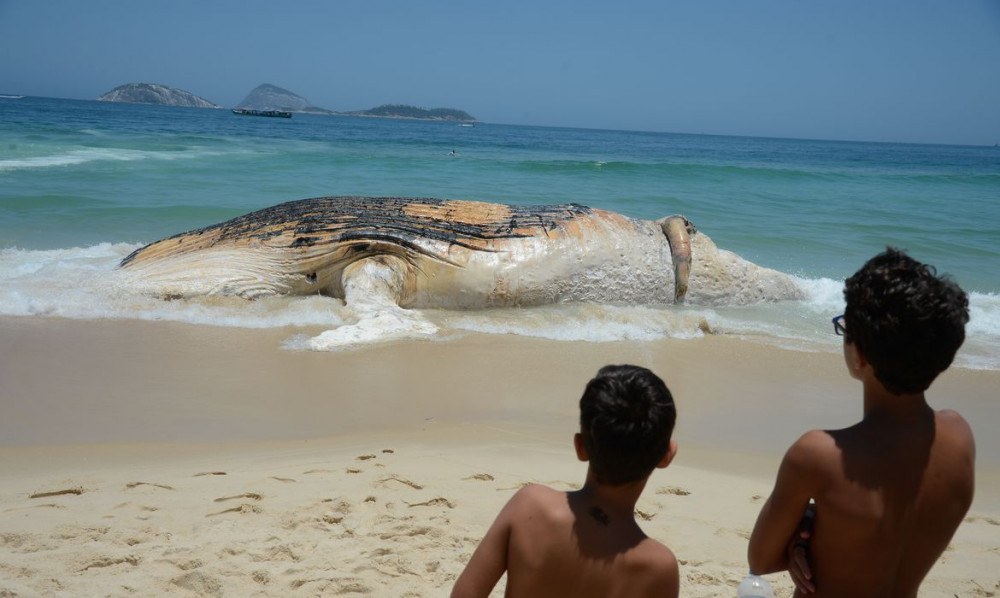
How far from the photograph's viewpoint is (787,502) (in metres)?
2.05

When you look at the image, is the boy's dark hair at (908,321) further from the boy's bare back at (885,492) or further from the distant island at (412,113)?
the distant island at (412,113)

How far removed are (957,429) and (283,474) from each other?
117 inches

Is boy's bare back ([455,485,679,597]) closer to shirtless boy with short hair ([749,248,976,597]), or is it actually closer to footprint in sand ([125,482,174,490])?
shirtless boy with short hair ([749,248,976,597])

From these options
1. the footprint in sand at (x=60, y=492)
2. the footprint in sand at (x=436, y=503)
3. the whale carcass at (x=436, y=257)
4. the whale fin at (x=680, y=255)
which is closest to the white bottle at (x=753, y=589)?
the footprint in sand at (x=436, y=503)

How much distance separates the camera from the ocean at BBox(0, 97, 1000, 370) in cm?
707

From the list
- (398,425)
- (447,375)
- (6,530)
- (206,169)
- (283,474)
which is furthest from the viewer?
(206,169)

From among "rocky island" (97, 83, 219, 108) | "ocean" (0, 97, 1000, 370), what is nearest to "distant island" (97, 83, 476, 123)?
"rocky island" (97, 83, 219, 108)

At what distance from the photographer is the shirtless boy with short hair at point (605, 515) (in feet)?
5.82

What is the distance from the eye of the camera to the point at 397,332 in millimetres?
6488

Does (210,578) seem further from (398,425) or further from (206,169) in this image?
(206,169)

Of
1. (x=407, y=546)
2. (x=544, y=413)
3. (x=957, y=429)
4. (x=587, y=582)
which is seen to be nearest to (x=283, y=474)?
(x=407, y=546)

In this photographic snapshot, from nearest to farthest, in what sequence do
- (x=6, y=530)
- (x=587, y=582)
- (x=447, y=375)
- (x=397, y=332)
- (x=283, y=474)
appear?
(x=587, y=582) < (x=6, y=530) < (x=283, y=474) < (x=447, y=375) < (x=397, y=332)

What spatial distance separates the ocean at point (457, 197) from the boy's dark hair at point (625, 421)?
4.55 m

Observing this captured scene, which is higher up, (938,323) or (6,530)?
(938,323)
